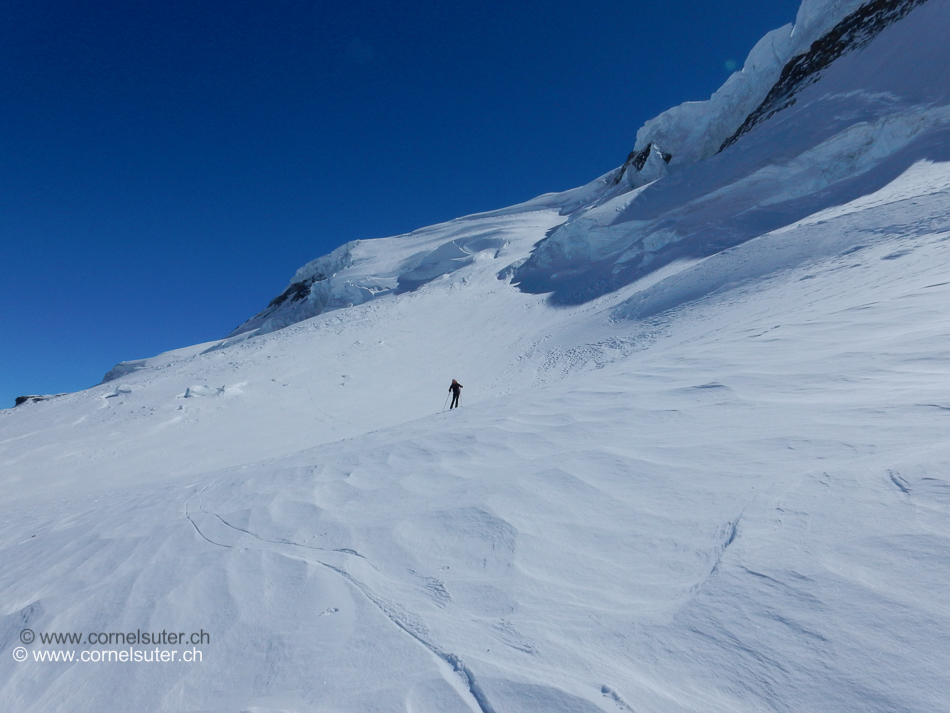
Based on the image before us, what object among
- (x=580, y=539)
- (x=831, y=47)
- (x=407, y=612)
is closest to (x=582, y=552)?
(x=580, y=539)

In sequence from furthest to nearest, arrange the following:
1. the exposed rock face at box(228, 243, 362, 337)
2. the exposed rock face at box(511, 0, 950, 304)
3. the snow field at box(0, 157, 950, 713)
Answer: the exposed rock face at box(228, 243, 362, 337) → the exposed rock face at box(511, 0, 950, 304) → the snow field at box(0, 157, 950, 713)

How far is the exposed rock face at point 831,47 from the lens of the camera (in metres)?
25.2

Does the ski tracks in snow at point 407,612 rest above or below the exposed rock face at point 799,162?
below

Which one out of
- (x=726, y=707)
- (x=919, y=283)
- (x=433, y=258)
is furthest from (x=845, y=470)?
(x=433, y=258)

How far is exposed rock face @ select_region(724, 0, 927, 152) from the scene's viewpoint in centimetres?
2523

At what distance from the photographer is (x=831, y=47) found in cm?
2752

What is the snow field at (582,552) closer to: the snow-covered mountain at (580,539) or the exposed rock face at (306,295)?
the snow-covered mountain at (580,539)

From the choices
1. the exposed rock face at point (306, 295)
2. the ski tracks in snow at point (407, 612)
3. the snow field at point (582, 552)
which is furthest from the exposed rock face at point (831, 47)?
the ski tracks in snow at point (407, 612)

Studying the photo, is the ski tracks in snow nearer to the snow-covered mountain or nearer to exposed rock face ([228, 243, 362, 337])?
the snow-covered mountain

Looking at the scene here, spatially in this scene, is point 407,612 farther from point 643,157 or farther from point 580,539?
point 643,157

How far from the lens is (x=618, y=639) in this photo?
2.16 m

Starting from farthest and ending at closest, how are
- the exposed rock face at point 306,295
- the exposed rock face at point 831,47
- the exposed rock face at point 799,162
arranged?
the exposed rock face at point 306,295, the exposed rock face at point 831,47, the exposed rock face at point 799,162

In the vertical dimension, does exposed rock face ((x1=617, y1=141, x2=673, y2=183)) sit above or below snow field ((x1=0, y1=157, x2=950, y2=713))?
above

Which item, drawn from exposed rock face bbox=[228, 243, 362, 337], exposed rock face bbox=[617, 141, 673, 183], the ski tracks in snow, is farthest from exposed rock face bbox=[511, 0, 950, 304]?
exposed rock face bbox=[228, 243, 362, 337]
